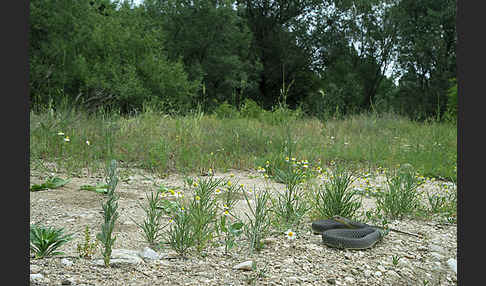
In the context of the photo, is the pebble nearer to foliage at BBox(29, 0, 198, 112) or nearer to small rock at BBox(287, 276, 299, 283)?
small rock at BBox(287, 276, 299, 283)

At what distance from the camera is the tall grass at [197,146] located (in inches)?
204

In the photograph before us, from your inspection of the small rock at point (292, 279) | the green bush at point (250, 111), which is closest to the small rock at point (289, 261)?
the small rock at point (292, 279)

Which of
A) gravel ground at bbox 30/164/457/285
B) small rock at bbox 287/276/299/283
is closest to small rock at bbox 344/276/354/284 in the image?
gravel ground at bbox 30/164/457/285

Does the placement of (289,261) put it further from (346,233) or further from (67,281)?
(67,281)

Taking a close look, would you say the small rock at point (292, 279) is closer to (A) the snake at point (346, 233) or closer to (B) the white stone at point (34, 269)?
(A) the snake at point (346, 233)

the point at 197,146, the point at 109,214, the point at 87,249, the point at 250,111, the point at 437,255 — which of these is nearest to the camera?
the point at 109,214

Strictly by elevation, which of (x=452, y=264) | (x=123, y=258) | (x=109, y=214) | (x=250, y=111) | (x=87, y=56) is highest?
(x=87, y=56)

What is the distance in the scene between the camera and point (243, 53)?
24.7 metres

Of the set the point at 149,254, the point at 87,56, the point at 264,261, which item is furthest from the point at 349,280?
the point at 87,56

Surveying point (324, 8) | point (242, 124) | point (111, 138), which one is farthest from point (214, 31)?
point (111, 138)

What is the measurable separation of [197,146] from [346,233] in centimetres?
365

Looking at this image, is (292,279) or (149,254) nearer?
(292,279)

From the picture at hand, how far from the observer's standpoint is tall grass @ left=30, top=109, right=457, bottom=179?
5176 millimetres

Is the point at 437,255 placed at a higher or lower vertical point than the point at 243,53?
lower
